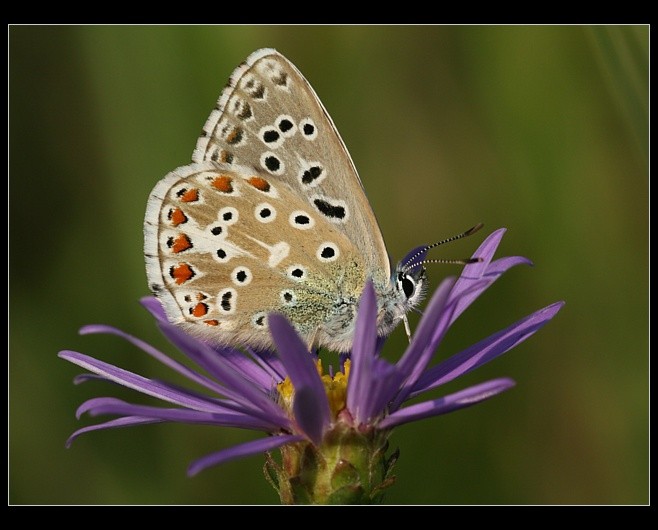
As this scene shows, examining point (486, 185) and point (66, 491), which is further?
point (486, 185)

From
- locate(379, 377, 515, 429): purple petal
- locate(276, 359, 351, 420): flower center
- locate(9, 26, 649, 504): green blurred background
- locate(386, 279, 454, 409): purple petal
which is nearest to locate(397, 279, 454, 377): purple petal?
locate(386, 279, 454, 409): purple petal

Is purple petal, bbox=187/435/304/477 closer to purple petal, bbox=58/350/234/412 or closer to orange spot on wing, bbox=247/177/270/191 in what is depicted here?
purple petal, bbox=58/350/234/412

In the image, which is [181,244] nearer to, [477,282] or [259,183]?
[259,183]

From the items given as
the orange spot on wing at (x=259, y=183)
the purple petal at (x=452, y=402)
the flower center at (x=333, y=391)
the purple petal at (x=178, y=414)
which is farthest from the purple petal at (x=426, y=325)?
the orange spot on wing at (x=259, y=183)

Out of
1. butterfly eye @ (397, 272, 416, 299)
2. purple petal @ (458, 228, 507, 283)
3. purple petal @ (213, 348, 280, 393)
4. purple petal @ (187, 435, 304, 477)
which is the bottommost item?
purple petal @ (187, 435, 304, 477)

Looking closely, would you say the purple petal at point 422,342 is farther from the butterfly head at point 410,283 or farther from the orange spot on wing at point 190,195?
the orange spot on wing at point 190,195

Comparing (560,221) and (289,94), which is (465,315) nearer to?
(560,221)

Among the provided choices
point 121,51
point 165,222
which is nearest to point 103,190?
point 121,51
